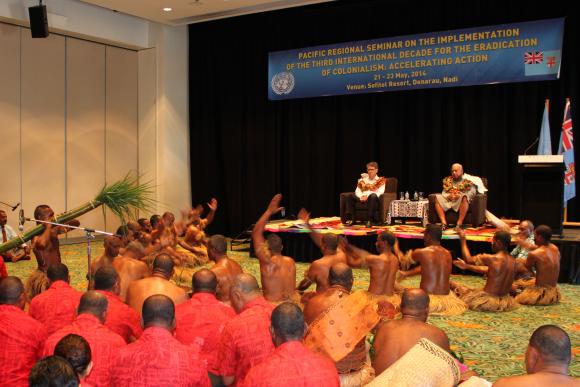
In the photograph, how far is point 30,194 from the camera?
11609 millimetres

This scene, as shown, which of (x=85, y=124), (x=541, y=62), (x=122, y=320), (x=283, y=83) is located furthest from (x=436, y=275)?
(x=85, y=124)

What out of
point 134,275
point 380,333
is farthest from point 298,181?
point 380,333

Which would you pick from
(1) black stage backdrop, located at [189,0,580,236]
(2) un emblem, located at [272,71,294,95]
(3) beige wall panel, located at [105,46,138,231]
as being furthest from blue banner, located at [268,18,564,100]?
(3) beige wall panel, located at [105,46,138,231]

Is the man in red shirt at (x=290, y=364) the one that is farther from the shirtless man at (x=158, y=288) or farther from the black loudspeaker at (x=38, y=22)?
Result: the black loudspeaker at (x=38, y=22)

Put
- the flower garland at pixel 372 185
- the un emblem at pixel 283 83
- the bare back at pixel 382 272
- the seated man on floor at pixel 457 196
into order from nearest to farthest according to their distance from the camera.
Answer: the bare back at pixel 382 272 → the seated man on floor at pixel 457 196 → the flower garland at pixel 372 185 → the un emblem at pixel 283 83

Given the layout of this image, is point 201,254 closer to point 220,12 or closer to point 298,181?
point 298,181

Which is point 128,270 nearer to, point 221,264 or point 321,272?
point 221,264

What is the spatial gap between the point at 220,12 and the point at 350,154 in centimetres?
348

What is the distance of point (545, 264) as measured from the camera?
6.55m

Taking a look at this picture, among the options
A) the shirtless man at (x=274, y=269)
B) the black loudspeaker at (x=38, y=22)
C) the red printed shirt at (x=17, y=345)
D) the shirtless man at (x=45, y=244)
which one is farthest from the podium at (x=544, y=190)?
the black loudspeaker at (x=38, y=22)

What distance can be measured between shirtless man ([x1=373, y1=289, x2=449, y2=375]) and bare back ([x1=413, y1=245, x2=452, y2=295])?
9.10ft

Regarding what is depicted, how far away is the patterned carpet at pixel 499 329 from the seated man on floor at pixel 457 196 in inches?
60.0

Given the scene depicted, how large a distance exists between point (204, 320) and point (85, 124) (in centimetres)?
971

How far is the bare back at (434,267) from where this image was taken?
6.15 m
